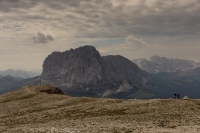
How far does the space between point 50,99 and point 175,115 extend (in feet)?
184

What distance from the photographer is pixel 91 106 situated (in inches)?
2539

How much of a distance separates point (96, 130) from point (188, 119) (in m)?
21.8

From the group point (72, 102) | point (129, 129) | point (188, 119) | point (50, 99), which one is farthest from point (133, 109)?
point (50, 99)

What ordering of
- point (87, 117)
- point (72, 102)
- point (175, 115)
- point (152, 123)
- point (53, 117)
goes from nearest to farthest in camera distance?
point (152, 123), point (175, 115), point (87, 117), point (53, 117), point (72, 102)

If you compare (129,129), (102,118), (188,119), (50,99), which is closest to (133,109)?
(102,118)

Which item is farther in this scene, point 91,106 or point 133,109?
point 91,106

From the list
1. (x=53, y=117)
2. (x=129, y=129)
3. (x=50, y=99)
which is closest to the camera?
(x=129, y=129)

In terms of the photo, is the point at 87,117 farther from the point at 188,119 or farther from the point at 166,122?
the point at 188,119

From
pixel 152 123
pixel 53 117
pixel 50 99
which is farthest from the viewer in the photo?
pixel 50 99

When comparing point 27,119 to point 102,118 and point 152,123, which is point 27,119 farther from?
point 152,123

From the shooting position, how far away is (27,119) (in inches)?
2169

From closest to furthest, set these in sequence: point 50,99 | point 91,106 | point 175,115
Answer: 1. point 175,115
2. point 91,106
3. point 50,99

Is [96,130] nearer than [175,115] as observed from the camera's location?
Yes

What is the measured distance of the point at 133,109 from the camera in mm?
55812
